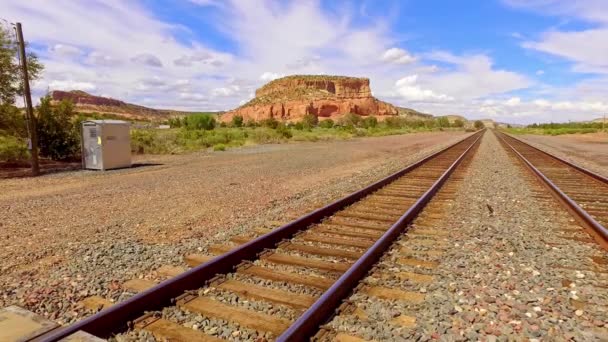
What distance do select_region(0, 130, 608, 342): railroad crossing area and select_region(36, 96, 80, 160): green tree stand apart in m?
18.5

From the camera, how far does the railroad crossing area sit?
3611 mm

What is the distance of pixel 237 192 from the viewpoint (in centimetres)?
1162

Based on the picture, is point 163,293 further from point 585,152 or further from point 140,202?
point 585,152

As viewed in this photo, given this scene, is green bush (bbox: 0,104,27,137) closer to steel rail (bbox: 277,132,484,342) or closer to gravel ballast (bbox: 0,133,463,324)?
gravel ballast (bbox: 0,133,463,324)

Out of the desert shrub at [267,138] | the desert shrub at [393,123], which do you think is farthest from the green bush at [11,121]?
the desert shrub at [393,123]

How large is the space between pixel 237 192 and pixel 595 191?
9.27 metres

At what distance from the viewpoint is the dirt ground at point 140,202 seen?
687 cm

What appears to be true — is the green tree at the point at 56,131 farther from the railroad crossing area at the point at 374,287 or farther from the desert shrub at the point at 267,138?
the desert shrub at the point at 267,138

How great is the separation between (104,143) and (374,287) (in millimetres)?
15309

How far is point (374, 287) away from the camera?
457cm

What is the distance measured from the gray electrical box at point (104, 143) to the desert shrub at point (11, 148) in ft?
14.1

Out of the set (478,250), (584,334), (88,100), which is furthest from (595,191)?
(88,100)

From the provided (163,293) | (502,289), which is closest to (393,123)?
(502,289)

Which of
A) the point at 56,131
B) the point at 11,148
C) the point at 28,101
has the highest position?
the point at 28,101
